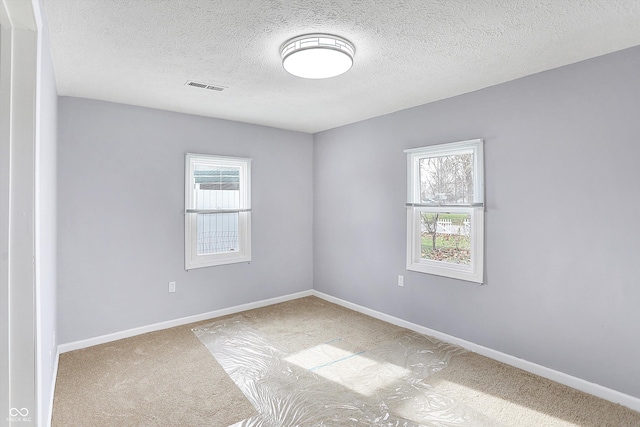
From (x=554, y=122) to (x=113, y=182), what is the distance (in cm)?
399

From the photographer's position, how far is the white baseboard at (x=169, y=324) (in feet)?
10.3

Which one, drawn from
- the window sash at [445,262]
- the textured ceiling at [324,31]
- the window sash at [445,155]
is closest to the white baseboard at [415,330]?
the window sash at [445,262]

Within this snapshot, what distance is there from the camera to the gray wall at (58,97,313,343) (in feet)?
10.3

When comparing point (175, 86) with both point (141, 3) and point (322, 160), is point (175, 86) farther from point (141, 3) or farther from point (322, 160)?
point (322, 160)

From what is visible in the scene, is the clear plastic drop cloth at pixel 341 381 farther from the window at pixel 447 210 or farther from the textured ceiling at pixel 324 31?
the textured ceiling at pixel 324 31

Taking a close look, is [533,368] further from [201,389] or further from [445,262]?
[201,389]

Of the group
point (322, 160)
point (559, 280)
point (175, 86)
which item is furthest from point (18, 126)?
point (322, 160)

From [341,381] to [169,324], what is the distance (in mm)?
2157

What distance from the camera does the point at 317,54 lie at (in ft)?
6.86

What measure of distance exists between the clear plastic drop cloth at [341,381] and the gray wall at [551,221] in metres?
0.60

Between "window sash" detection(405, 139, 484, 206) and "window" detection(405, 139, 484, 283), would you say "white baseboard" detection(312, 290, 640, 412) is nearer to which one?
"window" detection(405, 139, 484, 283)

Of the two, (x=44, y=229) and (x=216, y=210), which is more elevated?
(x=216, y=210)

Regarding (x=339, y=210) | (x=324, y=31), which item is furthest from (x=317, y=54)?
(x=339, y=210)

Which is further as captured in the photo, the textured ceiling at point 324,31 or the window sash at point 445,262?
the window sash at point 445,262
